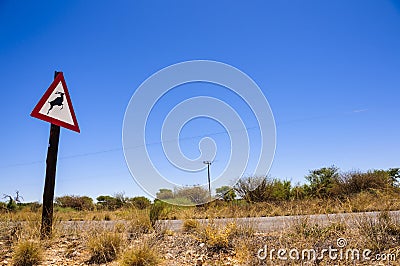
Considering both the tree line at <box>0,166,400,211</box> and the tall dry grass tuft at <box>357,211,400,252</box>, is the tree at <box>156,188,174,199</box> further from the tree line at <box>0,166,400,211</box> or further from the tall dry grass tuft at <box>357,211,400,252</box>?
the tall dry grass tuft at <box>357,211,400,252</box>

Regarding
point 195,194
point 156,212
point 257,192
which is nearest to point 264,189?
point 257,192

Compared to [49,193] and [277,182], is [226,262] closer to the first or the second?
[49,193]

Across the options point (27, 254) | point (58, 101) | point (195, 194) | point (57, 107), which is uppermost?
point (58, 101)

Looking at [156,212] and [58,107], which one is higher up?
[58,107]

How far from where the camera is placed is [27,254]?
4.59 metres

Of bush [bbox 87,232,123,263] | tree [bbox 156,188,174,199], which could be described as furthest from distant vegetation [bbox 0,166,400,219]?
bush [bbox 87,232,123,263]

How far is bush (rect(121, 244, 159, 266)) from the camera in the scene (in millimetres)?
4250

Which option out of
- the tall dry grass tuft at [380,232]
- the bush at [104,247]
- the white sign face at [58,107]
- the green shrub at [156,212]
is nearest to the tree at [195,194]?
the green shrub at [156,212]

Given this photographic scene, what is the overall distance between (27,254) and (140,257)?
1.66 metres

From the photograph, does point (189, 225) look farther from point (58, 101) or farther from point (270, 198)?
point (270, 198)

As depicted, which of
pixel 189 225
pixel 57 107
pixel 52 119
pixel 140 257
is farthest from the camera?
pixel 189 225

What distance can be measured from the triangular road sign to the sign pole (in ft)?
0.73

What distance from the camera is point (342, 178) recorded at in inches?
936

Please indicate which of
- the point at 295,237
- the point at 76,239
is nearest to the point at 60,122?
the point at 76,239
